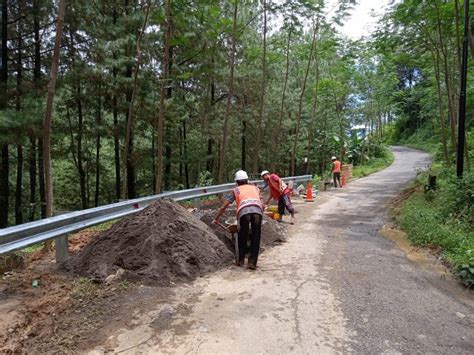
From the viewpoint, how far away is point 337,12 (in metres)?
21.1

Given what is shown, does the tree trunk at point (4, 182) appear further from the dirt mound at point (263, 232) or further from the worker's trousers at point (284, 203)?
the worker's trousers at point (284, 203)

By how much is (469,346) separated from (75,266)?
4954 mm

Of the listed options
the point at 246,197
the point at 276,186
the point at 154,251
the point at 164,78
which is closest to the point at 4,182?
the point at 164,78

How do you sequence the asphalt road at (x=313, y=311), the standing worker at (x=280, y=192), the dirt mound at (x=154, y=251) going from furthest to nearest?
the standing worker at (x=280, y=192)
the dirt mound at (x=154, y=251)
the asphalt road at (x=313, y=311)

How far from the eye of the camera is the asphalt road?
11.2ft

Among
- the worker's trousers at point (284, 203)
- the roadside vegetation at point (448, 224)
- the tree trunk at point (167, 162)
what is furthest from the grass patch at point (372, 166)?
the worker's trousers at point (284, 203)

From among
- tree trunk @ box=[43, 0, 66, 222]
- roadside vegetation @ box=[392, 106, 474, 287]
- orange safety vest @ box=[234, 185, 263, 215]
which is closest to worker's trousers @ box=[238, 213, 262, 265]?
orange safety vest @ box=[234, 185, 263, 215]

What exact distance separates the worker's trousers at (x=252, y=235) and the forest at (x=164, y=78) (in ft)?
14.2

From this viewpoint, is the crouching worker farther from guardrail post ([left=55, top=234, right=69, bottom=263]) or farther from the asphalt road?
guardrail post ([left=55, top=234, right=69, bottom=263])

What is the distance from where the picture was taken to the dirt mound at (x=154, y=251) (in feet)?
16.7

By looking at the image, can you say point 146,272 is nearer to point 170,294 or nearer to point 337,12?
point 170,294

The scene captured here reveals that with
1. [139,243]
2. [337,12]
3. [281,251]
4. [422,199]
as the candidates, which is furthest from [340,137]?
[139,243]

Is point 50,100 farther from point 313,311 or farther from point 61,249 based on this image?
point 313,311

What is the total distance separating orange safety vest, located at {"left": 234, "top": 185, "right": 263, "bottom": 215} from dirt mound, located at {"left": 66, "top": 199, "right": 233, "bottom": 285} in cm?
80
